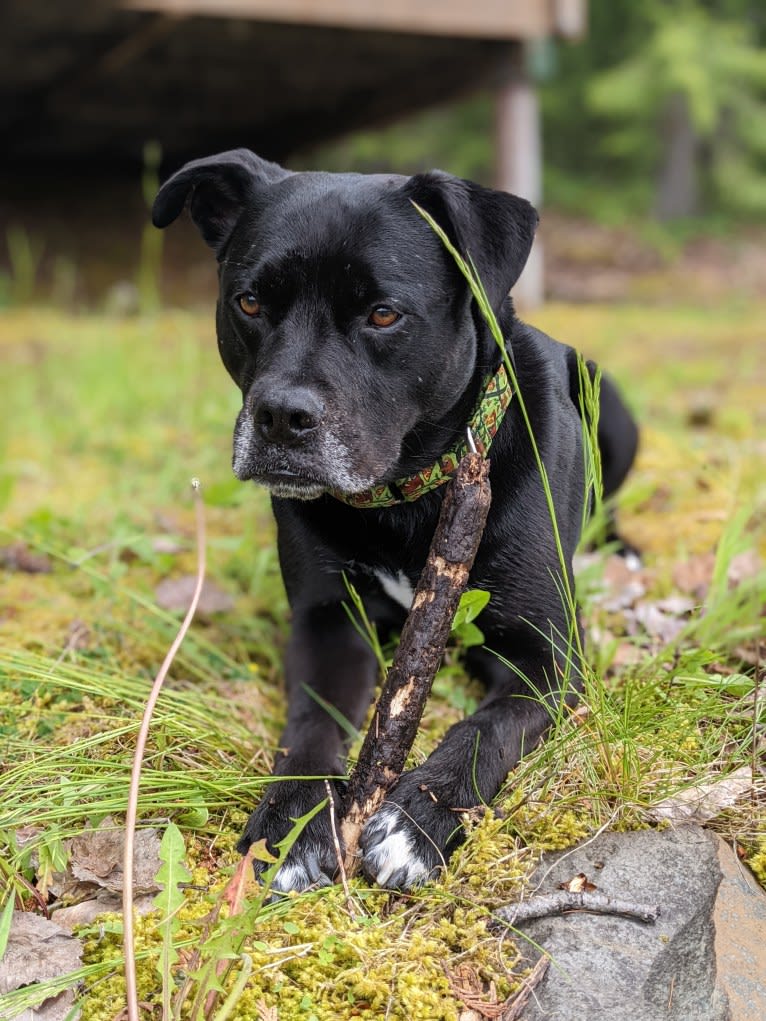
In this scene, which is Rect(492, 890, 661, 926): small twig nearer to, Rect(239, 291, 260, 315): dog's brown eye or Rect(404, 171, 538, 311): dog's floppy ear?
Rect(404, 171, 538, 311): dog's floppy ear

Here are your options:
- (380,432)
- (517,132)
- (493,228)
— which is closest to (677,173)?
(517,132)

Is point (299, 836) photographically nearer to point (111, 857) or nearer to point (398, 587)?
point (111, 857)

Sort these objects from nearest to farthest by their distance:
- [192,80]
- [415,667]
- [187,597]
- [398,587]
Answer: [415,667] → [398,587] → [187,597] → [192,80]

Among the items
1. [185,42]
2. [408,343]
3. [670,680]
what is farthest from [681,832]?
[185,42]

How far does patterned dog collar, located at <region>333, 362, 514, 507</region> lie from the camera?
7.32ft

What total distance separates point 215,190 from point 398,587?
1.08 m

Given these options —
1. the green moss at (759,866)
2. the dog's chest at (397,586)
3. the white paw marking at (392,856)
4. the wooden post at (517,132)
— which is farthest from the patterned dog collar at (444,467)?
the wooden post at (517,132)

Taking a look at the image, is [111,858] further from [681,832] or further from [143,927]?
[681,832]

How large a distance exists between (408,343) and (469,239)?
25 cm

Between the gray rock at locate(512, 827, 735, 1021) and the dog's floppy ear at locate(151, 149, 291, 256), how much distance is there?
1.63 meters

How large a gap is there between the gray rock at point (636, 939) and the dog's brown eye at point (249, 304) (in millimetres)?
1277

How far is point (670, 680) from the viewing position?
1.89m

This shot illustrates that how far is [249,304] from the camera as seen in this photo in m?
2.21

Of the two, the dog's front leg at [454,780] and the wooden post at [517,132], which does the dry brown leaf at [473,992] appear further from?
the wooden post at [517,132]
